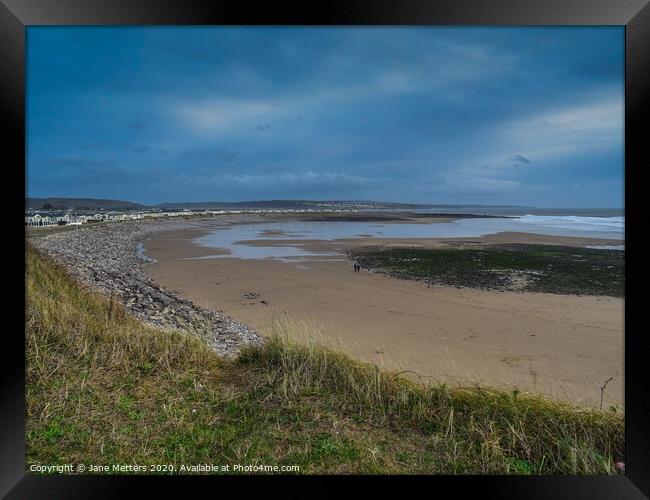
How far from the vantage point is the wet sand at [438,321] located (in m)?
5.52

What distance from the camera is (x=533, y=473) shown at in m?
2.62

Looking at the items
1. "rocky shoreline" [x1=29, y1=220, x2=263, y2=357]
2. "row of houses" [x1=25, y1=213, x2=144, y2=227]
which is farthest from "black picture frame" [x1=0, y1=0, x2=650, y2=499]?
"row of houses" [x1=25, y1=213, x2=144, y2=227]

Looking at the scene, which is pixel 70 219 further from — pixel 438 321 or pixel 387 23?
pixel 387 23

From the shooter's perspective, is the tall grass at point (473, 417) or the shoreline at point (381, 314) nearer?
the tall grass at point (473, 417)

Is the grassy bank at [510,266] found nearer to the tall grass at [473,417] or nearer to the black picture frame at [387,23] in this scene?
the tall grass at [473,417]

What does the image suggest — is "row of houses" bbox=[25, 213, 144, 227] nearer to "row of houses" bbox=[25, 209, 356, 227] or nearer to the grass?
"row of houses" bbox=[25, 209, 356, 227]

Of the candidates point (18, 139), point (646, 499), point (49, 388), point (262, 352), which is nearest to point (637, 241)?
point (646, 499)

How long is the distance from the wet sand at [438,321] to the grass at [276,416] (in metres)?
0.64

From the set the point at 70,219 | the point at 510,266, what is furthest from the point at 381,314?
the point at 70,219

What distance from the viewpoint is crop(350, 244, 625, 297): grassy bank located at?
422 inches

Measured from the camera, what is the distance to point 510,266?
1312 centimetres

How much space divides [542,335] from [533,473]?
200 inches

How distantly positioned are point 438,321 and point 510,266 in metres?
6.44

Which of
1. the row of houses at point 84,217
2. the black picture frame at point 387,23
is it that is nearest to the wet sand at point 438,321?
the black picture frame at point 387,23
